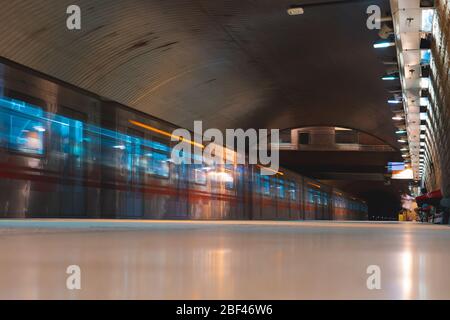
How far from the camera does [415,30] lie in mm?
13609

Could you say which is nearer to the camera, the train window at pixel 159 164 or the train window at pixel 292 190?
the train window at pixel 159 164

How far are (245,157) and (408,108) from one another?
1028cm

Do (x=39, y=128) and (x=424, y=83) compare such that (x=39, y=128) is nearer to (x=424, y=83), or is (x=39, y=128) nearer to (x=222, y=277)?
(x=424, y=83)

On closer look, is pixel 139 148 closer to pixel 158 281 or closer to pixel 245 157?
pixel 245 157

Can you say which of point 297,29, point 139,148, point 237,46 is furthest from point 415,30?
point 139,148

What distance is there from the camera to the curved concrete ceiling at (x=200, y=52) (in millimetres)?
14016

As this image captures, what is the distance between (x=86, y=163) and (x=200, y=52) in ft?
18.4

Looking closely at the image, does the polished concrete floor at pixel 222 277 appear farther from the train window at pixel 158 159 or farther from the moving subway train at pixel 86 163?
the train window at pixel 158 159

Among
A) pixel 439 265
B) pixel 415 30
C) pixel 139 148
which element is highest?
pixel 415 30

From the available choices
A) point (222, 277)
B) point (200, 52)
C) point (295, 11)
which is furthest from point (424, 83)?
point (222, 277)

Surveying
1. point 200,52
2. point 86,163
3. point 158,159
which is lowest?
point 86,163

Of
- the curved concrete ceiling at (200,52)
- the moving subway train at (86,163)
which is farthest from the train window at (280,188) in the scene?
the moving subway train at (86,163)

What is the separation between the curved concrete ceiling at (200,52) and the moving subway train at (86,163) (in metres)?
0.67

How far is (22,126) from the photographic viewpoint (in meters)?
13.5
